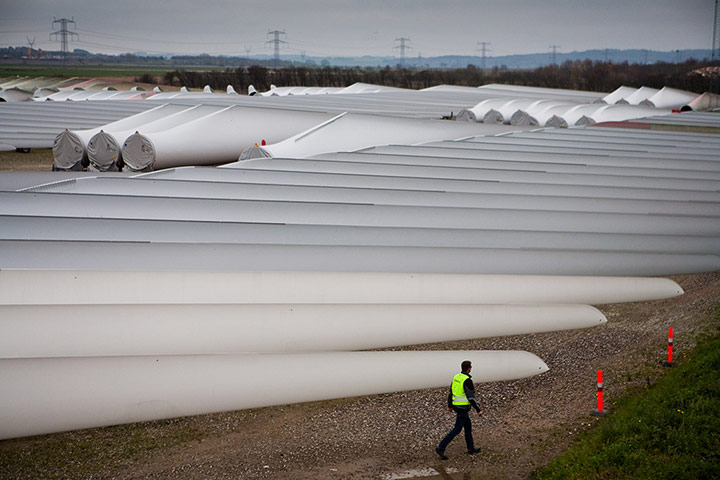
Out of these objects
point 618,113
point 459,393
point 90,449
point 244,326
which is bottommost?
point 90,449

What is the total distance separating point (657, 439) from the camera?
6.40 meters

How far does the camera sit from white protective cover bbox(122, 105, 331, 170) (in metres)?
21.7

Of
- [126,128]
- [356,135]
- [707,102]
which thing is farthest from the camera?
[707,102]

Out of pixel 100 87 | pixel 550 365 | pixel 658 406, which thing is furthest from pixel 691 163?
pixel 100 87

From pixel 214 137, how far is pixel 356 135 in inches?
220

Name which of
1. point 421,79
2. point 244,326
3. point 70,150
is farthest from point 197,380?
point 421,79

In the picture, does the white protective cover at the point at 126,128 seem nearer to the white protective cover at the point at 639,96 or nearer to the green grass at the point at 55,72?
the white protective cover at the point at 639,96

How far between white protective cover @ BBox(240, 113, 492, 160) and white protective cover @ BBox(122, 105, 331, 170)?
430 cm

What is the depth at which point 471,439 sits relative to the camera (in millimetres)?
6762

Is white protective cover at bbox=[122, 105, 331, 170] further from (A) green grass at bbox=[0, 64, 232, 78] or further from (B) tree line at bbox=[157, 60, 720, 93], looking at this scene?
(A) green grass at bbox=[0, 64, 232, 78]

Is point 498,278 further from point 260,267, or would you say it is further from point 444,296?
point 260,267

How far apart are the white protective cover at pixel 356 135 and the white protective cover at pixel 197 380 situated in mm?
10438

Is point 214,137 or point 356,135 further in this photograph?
point 214,137

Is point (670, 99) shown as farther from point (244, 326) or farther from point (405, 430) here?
point (405, 430)
